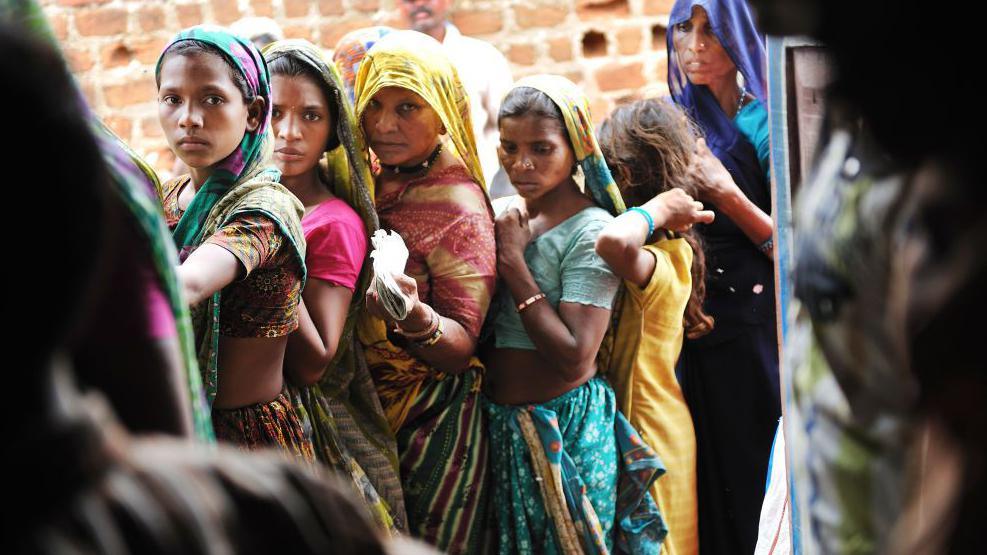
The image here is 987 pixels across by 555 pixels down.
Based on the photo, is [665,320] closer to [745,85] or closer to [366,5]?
[745,85]

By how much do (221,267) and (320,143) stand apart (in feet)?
3.07

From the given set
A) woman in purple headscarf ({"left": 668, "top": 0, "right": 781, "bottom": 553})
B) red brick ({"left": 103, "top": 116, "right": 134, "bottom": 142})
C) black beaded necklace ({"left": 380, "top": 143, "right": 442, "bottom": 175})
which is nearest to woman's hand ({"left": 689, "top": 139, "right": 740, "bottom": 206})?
woman in purple headscarf ({"left": 668, "top": 0, "right": 781, "bottom": 553})

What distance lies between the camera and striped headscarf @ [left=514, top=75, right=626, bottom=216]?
11.5 feet

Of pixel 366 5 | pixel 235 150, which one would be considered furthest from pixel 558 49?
pixel 235 150

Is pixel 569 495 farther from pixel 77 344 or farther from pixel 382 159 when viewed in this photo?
pixel 77 344

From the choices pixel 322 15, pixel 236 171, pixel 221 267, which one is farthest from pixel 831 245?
pixel 322 15

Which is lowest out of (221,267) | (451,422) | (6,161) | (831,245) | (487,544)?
(487,544)

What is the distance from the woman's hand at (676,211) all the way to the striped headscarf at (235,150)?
3.81 feet

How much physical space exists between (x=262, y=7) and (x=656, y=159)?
297 cm

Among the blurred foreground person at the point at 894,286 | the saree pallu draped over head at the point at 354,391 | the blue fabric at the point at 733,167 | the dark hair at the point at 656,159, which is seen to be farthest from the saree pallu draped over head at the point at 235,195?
the blurred foreground person at the point at 894,286

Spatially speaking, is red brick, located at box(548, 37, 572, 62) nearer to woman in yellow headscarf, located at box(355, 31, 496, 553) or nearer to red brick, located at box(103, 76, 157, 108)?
red brick, located at box(103, 76, 157, 108)

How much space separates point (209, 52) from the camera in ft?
9.35

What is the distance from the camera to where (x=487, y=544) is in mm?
3426

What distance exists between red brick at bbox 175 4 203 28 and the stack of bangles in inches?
137
